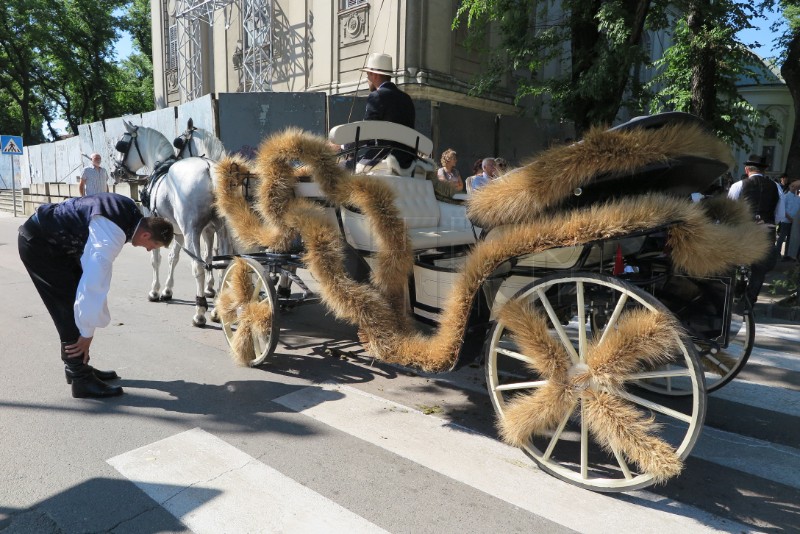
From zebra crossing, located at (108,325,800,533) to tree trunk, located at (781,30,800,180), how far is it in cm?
1134

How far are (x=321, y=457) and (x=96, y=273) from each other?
1859mm

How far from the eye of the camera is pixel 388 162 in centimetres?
465

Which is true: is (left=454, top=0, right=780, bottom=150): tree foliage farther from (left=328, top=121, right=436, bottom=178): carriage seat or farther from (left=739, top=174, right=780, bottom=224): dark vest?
(left=328, top=121, right=436, bottom=178): carriage seat

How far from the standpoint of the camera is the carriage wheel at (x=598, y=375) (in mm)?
2400

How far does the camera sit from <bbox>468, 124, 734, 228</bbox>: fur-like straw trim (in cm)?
248

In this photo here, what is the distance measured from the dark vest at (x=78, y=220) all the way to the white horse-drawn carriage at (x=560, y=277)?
0.95 m

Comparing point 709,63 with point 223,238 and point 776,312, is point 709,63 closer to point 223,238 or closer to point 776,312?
point 776,312

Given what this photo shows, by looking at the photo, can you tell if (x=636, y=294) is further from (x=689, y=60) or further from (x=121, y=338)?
(x=689, y=60)

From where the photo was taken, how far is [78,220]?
376 cm

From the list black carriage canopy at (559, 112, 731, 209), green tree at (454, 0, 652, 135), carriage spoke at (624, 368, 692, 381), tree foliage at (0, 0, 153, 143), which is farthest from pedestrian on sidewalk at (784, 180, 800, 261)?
tree foliage at (0, 0, 153, 143)

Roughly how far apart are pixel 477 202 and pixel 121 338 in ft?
14.0

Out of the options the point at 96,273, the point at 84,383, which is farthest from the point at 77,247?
the point at 84,383

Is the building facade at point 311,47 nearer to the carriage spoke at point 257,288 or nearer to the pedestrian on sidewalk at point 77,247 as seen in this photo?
the carriage spoke at point 257,288

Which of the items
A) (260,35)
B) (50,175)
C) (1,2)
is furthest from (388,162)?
(1,2)
